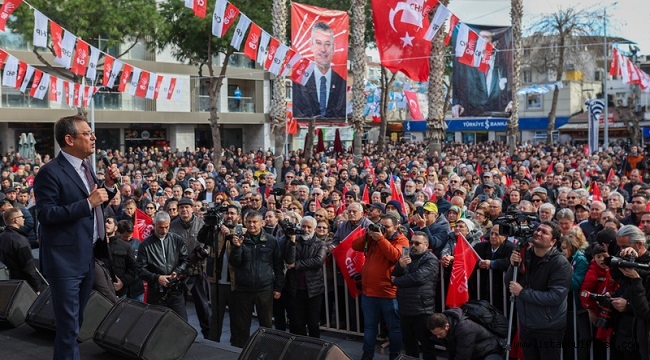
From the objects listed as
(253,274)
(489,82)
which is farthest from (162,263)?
(489,82)

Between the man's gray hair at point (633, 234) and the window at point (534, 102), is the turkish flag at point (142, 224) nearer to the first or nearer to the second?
the man's gray hair at point (633, 234)

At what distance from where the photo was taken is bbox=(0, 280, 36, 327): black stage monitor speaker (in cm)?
639

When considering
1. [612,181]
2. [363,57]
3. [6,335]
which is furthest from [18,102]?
[6,335]

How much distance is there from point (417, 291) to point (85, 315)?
3111mm

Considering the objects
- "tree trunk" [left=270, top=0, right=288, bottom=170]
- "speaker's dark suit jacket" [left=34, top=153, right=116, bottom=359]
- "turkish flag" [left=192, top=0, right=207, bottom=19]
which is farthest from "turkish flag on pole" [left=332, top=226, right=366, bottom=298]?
"tree trunk" [left=270, top=0, right=288, bottom=170]

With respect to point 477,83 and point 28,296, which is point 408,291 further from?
point 477,83

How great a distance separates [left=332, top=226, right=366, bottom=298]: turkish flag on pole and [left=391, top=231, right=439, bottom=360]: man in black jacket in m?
1.25

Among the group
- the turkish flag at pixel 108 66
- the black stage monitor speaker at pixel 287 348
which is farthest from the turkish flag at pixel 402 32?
the black stage monitor speaker at pixel 287 348

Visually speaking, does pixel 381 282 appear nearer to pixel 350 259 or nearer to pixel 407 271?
pixel 407 271

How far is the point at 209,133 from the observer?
46438 mm

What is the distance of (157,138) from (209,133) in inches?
160

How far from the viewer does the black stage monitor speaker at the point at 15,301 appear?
21.0 feet

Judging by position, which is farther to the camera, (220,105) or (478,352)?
(220,105)

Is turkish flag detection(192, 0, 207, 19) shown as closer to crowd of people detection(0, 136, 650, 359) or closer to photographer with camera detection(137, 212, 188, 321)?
crowd of people detection(0, 136, 650, 359)
